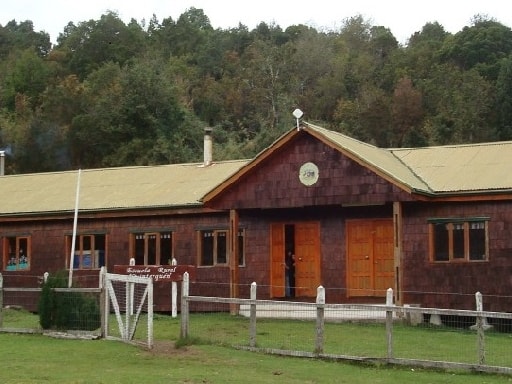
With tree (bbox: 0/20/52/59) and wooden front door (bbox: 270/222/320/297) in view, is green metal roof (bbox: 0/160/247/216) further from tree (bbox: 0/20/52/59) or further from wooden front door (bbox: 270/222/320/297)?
tree (bbox: 0/20/52/59)

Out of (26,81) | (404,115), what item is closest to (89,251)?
(404,115)

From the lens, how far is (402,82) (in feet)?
220

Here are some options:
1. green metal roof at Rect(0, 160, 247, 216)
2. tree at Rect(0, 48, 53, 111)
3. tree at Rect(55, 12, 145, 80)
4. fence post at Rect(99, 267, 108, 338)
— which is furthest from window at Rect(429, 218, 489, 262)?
tree at Rect(55, 12, 145, 80)

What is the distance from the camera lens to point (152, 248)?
28.0m

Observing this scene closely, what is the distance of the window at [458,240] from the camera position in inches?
910

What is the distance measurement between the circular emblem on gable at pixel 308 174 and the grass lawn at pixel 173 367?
21.0ft

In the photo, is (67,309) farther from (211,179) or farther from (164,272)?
(211,179)

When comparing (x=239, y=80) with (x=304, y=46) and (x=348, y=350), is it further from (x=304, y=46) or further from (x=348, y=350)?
(x=348, y=350)

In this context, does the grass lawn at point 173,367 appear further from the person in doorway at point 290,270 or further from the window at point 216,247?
the window at point 216,247

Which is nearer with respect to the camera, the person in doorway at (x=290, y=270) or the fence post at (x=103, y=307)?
the fence post at (x=103, y=307)

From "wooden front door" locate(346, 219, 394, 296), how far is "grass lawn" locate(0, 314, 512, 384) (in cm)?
640

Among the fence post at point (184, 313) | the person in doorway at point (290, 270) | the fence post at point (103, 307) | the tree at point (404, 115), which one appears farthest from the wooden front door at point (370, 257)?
the tree at point (404, 115)

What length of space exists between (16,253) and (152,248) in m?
5.36

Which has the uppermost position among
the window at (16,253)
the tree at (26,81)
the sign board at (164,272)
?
the tree at (26,81)
